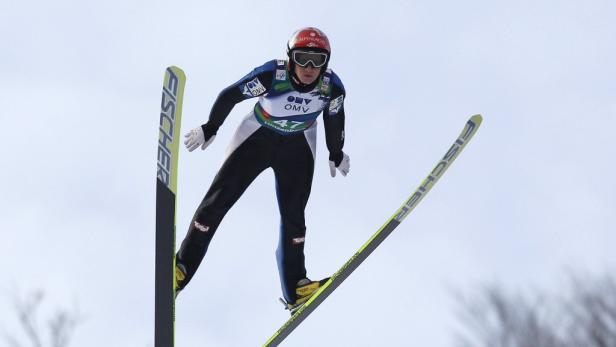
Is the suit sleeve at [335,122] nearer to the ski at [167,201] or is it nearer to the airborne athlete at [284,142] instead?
the airborne athlete at [284,142]

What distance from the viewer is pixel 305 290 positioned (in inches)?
339

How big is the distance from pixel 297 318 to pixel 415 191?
68.5 inches

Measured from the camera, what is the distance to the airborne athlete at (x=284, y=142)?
26.0 ft

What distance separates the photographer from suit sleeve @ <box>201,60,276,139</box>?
7.98 meters

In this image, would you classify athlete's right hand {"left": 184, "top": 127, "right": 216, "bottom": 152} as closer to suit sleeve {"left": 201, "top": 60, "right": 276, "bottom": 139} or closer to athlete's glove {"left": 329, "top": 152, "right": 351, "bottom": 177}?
suit sleeve {"left": 201, "top": 60, "right": 276, "bottom": 139}

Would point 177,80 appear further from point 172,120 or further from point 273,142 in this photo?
point 273,142

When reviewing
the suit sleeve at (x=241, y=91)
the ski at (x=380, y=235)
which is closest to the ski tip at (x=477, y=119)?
the ski at (x=380, y=235)

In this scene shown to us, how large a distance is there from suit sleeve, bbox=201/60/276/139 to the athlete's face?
0.23m

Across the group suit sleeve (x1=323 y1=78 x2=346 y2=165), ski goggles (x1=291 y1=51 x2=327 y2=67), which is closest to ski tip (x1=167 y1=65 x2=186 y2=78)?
ski goggles (x1=291 y1=51 x2=327 y2=67)

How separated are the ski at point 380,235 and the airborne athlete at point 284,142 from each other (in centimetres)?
17

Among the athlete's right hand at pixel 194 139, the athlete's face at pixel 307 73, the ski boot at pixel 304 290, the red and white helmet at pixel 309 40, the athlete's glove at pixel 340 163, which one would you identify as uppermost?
the red and white helmet at pixel 309 40

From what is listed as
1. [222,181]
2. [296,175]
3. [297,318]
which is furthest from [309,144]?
[297,318]

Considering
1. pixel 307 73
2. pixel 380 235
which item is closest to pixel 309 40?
pixel 307 73

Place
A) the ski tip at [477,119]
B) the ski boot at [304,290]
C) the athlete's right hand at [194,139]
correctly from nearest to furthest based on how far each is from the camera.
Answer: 1. the athlete's right hand at [194,139]
2. the ski boot at [304,290]
3. the ski tip at [477,119]
